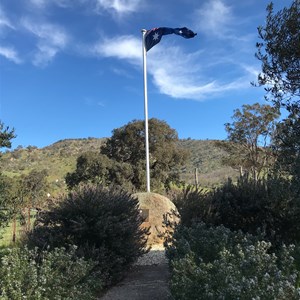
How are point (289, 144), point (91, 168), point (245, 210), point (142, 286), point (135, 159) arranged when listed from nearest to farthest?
1. point (289, 144)
2. point (142, 286)
3. point (245, 210)
4. point (91, 168)
5. point (135, 159)

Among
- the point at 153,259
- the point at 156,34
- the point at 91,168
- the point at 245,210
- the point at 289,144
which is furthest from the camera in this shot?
the point at 91,168

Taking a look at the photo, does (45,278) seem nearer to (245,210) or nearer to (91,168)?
(245,210)

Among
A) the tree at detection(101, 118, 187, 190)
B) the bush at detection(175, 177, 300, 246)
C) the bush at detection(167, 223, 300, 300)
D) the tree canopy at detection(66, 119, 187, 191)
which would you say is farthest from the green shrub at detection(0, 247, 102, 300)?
the tree at detection(101, 118, 187, 190)

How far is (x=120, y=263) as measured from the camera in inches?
289

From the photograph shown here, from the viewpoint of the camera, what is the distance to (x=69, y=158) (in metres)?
58.6

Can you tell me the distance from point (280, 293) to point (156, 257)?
23.1 ft

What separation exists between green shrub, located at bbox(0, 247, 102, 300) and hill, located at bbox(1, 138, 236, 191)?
3723 centimetres

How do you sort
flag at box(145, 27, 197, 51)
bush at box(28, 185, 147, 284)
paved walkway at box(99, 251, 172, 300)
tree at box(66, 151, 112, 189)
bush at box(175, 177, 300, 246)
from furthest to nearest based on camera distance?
tree at box(66, 151, 112, 189)
flag at box(145, 27, 197, 51)
bush at box(175, 177, 300, 246)
bush at box(28, 185, 147, 284)
paved walkway at box(99, 251, 172, 300)

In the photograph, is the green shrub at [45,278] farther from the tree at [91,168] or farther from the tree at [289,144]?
the tree at [91,168]

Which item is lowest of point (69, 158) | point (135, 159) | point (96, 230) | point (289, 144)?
point (96, 230)

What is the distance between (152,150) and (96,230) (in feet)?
75.5

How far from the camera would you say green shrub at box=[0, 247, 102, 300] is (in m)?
4.86

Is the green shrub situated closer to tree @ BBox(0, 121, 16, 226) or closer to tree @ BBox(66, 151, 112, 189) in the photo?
tree @ BBox(0, 121, 16, 226)

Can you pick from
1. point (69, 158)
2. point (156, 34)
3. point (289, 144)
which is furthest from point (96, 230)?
point (69, 158)
